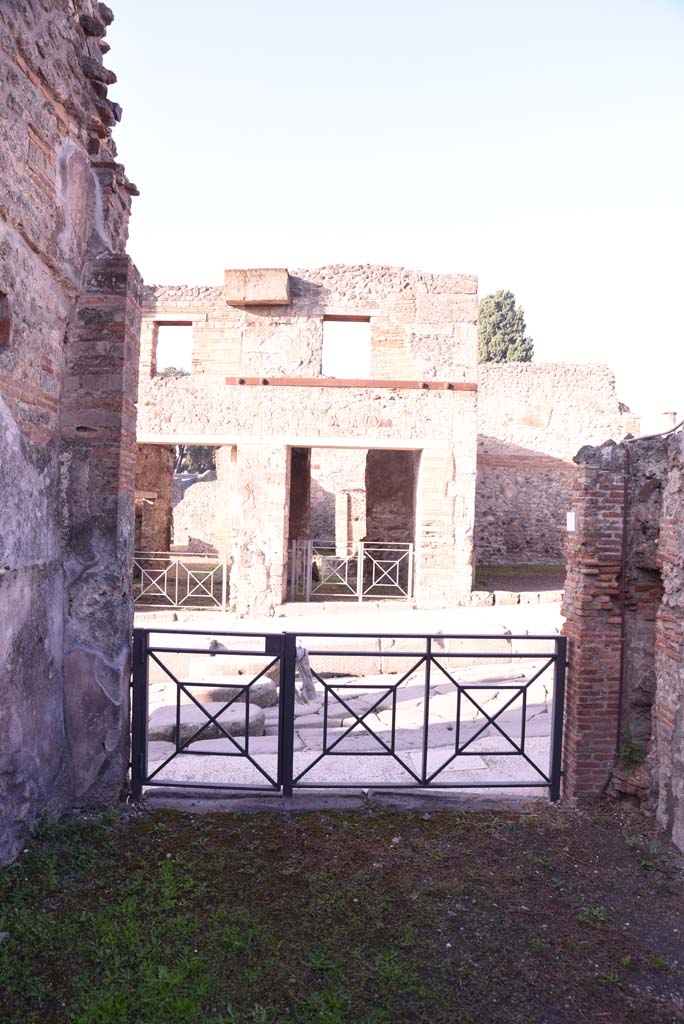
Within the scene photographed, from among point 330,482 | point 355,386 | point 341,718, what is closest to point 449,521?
point 355,386

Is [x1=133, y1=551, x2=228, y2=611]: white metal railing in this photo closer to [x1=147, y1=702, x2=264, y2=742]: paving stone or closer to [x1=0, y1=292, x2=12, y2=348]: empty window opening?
[x1=147, y1=702, x2=264, y2=742]: paving stone

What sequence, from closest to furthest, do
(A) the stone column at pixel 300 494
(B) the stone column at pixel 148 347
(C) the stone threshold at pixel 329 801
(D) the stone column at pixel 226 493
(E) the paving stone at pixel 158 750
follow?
1. (C) the stone threshold at pixel 329 801
2. (E) the paving stone at pixel 158 750
3. (D) the stone column at pixel 226 493
4. (B) the stone column at pixel 148 347
5. (A) the stone column at pixel 300 494

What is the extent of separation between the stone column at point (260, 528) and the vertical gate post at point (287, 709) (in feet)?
27.1

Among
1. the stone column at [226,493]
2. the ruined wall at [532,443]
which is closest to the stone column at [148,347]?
the stone column at [226,493]

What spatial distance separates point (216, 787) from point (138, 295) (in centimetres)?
324

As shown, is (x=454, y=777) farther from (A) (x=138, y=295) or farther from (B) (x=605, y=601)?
(A) (x=138, y=295)

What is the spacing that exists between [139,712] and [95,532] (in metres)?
1.16

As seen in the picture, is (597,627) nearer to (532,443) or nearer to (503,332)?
(532,443)

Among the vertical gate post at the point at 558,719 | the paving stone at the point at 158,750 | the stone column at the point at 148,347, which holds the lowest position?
the paving stone at the point at 158,750

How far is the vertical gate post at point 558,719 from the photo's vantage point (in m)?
4.66

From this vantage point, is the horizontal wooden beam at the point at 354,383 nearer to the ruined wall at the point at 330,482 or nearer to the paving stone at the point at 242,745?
the paving stone at the point at 242,745

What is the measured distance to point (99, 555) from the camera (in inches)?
170

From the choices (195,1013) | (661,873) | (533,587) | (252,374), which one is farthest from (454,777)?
(533,587)

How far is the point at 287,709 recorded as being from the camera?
14.6ft
